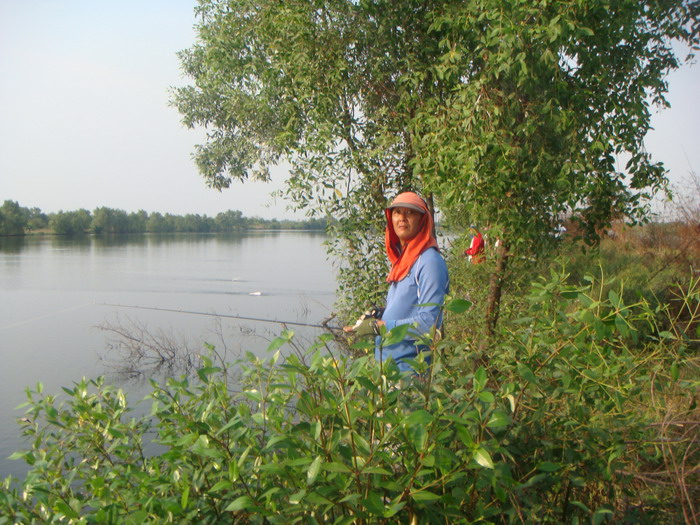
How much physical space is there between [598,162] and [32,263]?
34.1m

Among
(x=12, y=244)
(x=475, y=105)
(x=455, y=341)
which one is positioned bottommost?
(x=12, y=244)

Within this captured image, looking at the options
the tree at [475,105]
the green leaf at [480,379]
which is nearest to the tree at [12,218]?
the tree at [475,105]

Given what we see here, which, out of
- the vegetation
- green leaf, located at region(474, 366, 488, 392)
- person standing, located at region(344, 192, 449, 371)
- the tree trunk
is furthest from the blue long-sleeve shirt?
the tree trunk

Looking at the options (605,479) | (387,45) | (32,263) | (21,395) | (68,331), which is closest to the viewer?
(605,479)

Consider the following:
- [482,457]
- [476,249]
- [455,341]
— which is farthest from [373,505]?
[476,249]

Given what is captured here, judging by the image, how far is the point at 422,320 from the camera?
2664 mm

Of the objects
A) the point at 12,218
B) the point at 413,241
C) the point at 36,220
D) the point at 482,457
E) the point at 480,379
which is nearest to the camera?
the point at 482,457

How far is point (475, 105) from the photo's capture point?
5.02 metres

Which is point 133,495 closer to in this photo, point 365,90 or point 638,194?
point 638,194

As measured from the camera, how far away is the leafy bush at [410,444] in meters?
1.33

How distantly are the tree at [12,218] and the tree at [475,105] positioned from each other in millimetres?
48488

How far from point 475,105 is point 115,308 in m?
16.7

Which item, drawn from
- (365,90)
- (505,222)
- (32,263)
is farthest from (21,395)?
(32,263)

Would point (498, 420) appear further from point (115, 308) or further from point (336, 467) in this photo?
point (115, 308)
